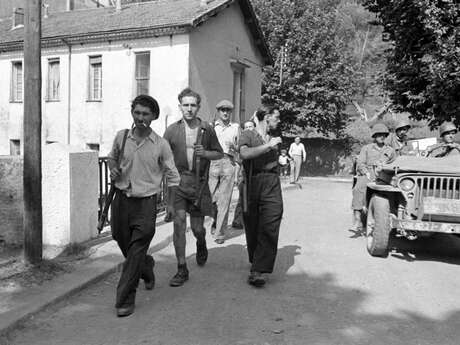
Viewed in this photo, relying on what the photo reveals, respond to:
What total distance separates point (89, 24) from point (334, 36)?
13.6m

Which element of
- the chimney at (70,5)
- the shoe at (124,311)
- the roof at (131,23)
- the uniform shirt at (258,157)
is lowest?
the shoe at (124,311)

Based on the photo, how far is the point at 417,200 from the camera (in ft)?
19.6

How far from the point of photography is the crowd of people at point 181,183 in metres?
4.17

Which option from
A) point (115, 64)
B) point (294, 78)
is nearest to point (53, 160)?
point (115, 64)

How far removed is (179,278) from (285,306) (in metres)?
1.15

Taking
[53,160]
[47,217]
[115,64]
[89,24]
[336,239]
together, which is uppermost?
[89,24]

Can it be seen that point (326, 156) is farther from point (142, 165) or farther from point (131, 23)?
point (142, 165)

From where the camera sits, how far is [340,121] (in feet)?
91.6

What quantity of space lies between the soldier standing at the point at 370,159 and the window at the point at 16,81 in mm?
18295

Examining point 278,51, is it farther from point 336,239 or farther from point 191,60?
point 336,239

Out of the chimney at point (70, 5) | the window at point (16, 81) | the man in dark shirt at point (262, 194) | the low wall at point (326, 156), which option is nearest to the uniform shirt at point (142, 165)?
the man in dark shirt at point (262, 194)

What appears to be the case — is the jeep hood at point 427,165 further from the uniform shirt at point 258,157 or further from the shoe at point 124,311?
the shoe at point 124,311

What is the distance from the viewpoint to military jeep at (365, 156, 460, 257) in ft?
19.0

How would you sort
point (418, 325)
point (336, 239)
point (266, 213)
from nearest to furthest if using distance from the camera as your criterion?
point (418, 325) → point (266, 213) → point (336, 239)
